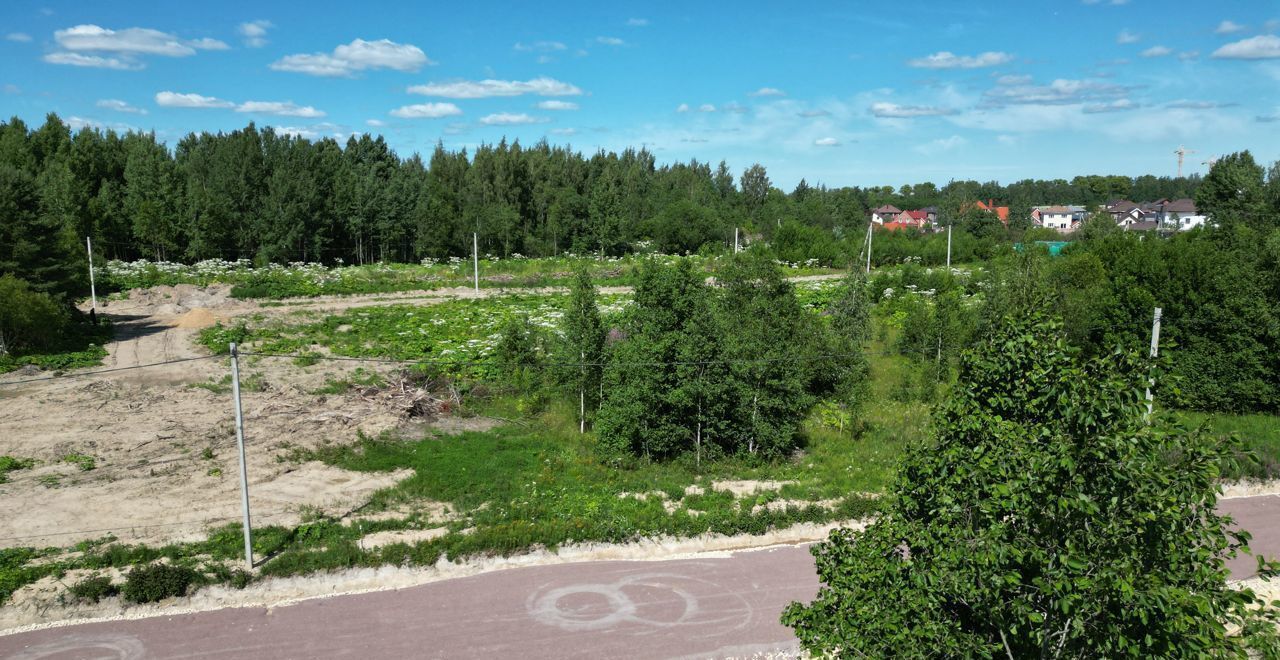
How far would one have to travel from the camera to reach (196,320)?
36406 mm

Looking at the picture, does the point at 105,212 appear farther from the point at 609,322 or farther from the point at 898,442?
the point at 898,442

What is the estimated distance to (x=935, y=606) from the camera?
5934 mm

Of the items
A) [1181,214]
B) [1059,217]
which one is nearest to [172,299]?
[1181,214]

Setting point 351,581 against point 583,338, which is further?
point 583,338

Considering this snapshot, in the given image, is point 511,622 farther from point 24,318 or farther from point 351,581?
point 24,318

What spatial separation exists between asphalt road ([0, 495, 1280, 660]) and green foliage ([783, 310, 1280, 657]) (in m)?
6.09

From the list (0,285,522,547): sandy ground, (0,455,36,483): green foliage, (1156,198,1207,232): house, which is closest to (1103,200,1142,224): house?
(1156,198,1207,232): house

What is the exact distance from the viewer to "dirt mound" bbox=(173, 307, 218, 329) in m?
35.9

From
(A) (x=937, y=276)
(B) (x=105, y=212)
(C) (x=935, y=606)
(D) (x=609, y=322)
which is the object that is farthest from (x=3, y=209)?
(A) (x=937, y=276)

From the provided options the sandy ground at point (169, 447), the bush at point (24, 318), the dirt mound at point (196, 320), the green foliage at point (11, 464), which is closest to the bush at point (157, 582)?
the sandy ground at point (169, 447)

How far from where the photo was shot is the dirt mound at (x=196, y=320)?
35.9m

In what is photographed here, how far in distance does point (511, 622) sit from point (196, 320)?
30790mm

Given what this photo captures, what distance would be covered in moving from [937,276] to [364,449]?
36.7 metres

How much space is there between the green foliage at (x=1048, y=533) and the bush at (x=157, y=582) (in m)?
10.9
